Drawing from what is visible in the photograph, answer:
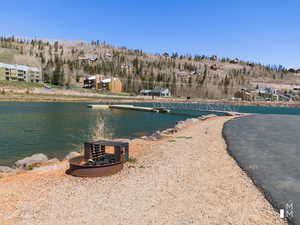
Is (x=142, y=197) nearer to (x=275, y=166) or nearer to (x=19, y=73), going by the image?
(x=275, y=166)

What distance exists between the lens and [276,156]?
11.9 m

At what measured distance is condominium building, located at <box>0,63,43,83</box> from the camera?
5271 inches

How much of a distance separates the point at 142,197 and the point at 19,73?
15753cm

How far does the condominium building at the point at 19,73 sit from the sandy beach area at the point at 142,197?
147 meters

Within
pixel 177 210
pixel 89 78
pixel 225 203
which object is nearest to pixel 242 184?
pixel 225 203

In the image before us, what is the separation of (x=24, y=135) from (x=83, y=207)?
748 inches

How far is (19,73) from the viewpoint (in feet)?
464

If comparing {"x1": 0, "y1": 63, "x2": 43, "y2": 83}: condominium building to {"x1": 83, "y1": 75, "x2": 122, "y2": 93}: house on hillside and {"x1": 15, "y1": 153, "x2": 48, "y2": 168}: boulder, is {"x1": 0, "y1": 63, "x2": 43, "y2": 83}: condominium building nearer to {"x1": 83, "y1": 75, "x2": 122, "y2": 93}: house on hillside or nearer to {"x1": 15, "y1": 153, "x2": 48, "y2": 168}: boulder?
{"x1": 83, "y1": 75, "x2": 122, "y2": 93}: house on hillside

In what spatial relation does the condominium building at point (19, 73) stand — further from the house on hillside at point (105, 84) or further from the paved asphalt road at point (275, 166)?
the paved asphalt road at point (275, 166)

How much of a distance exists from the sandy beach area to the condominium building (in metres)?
147

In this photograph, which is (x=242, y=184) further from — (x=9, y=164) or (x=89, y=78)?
(x=89, y=78)

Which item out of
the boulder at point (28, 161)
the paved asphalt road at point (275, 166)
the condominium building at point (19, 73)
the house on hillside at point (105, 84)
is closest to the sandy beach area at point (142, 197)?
the paved asphalt road at point (275, 166)

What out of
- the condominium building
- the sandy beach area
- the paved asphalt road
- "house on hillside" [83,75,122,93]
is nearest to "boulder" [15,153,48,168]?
the sandy beach area

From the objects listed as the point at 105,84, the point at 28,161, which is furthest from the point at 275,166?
the point at 105,84
